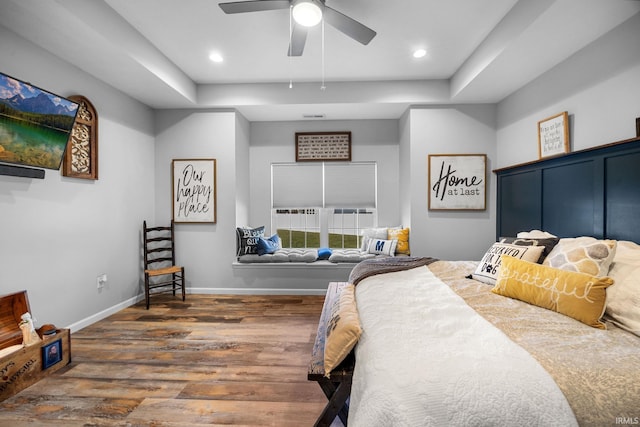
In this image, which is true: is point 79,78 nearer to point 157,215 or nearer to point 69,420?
point 157,215

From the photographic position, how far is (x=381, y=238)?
4.25m

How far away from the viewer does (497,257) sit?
2213 mm

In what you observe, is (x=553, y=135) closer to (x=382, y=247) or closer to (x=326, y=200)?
(x=382, y=247)

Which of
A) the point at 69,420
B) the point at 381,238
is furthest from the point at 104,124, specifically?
the point at 381,238

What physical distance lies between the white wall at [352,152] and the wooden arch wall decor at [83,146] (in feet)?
6.91

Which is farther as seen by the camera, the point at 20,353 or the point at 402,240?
the point at 402,240

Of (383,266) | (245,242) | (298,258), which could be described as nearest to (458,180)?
(383,266)

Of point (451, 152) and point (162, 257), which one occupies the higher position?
point (451, 152)

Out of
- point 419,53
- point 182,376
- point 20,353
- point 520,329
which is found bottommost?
point 182,376

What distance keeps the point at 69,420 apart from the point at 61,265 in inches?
62.0

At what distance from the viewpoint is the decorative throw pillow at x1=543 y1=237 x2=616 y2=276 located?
65.2 inches

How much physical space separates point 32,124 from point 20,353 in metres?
1.67

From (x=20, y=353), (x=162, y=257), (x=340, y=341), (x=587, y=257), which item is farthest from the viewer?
(x=162, y=257)

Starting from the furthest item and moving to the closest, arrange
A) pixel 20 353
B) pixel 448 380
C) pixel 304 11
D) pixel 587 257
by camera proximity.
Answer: pixel 304 11 < pixel 20 353 < pixel 587 257 < pixel 448 380
